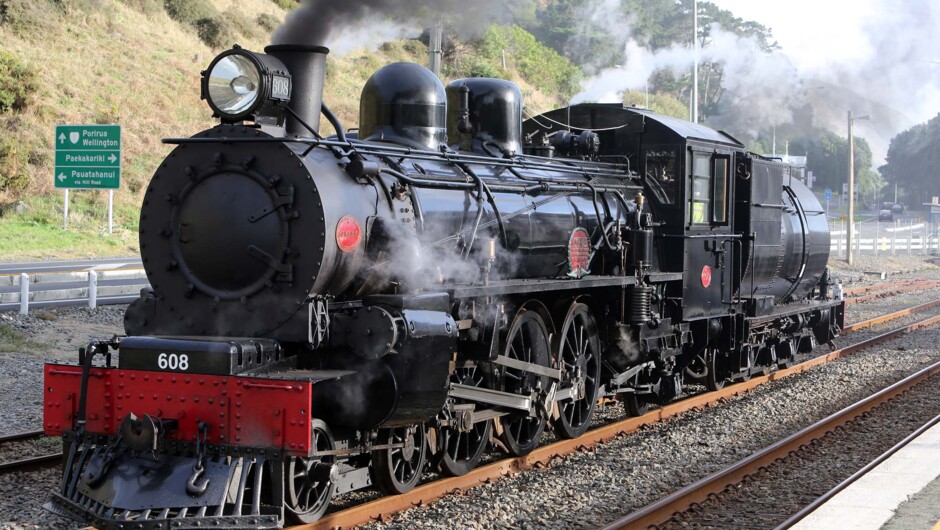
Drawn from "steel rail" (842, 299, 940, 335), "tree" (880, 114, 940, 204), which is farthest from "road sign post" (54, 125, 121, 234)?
"tree" (880, 114, 940, 204)

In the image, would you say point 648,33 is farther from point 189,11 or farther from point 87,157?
point 87,157

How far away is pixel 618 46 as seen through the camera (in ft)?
122

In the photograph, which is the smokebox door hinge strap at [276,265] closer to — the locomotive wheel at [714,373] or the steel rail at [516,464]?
the steel rail at [516,464]

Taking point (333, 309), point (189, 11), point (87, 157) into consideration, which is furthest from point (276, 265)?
point (189, 11)

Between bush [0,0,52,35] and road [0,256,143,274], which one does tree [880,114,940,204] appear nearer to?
bush [0,0,52,35]

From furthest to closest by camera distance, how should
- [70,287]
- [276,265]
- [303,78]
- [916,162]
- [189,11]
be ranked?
1. [916,162]
2. [189,11]
3. [70,287]
4. [303,78]
5. [276,265]

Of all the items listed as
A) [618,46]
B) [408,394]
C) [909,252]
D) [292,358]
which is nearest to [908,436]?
[408,394]

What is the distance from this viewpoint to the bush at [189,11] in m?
45.9

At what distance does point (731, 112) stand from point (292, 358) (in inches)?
1430

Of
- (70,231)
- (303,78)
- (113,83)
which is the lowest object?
(70,231)

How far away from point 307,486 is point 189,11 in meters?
43.0

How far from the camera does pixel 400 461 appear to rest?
761 centimetres

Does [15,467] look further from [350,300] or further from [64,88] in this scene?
[64,88]

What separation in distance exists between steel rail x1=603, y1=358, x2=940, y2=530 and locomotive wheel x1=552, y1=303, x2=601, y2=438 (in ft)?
5.77
